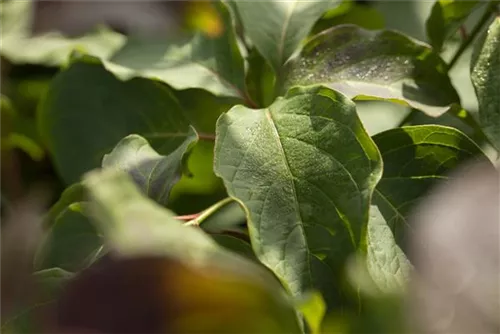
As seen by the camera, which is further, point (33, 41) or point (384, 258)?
point (33, 41)

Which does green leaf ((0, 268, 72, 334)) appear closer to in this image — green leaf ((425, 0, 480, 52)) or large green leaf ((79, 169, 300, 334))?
large green leaf ((79, 169, 300, 334))

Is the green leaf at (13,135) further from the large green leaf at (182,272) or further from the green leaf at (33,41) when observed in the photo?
the large green leaf at (182,272)

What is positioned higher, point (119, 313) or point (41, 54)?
point (119, 313)

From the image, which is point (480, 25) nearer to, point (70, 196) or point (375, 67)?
point (375, 67)

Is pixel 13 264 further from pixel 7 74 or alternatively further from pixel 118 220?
pixel 7 74

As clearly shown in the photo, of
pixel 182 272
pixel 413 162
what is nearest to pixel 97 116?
pixel 413 162

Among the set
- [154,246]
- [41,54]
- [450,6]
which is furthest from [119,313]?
[41,54]

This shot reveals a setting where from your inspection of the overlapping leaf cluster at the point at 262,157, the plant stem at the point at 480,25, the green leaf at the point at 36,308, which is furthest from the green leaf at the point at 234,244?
the plant stem at the point at 480,25
